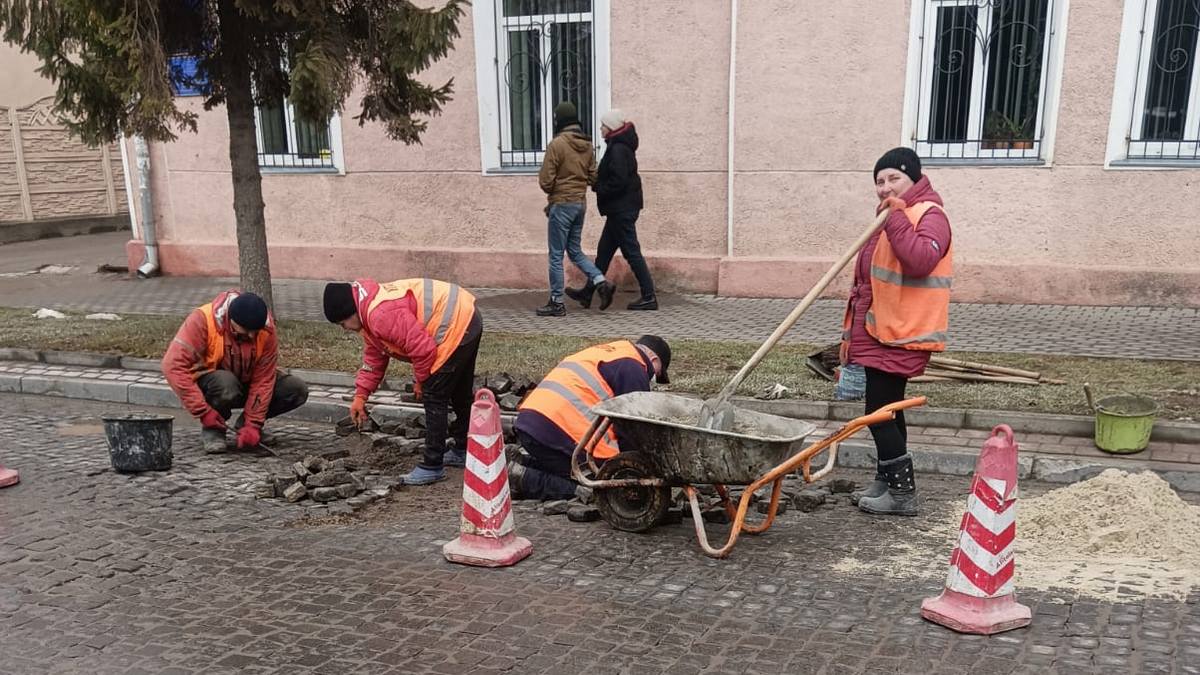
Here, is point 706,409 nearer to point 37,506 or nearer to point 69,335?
point 37,506

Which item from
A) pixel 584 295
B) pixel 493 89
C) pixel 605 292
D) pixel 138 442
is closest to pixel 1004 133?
pixel 605 292

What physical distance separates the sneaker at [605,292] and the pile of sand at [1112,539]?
19.6 ft

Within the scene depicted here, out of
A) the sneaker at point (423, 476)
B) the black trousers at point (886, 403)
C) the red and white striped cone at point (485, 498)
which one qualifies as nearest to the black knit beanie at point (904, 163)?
the black trousers at point (886, 403)

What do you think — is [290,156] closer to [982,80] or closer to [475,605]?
[982,80]

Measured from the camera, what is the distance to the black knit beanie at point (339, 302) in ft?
17.9

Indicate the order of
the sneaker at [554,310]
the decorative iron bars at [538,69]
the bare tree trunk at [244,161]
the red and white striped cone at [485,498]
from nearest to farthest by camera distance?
the red and white striped cone at [485,498] < the bare tree trunk at [244,161] < the sneaker at [554,310] < the decorative iron bars at [538,69]

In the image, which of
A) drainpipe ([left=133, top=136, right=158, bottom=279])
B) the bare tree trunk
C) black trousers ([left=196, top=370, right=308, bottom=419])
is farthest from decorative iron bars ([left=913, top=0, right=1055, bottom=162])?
drainpipe ([left=133, top=136, right=158, bottom=279])

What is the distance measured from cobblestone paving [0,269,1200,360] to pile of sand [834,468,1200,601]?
129 inches

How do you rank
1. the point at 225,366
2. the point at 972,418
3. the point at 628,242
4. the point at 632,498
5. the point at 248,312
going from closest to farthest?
the point at 632,498, the point at 248,312, the point at 972,418, the point at 225,366, the point at 628,242

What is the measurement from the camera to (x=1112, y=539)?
4543mm

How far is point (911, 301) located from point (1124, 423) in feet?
6.18

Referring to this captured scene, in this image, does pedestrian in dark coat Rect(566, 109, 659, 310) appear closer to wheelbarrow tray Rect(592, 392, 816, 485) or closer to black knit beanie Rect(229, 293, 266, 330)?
black knit beanie Rect(229, 293, 266, 330)

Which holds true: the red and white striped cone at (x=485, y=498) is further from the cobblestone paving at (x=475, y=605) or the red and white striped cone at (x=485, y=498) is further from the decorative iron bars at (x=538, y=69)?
the decorative iron bars at (x=538, y=69)

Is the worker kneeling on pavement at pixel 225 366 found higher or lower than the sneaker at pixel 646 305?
higher
